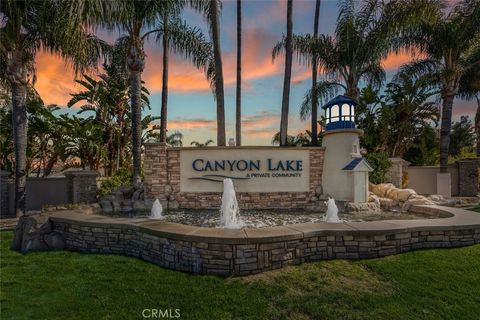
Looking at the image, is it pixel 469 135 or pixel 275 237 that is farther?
pixel 469 135

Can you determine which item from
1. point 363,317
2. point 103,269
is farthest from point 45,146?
point 363,317

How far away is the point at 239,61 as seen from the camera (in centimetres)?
1705

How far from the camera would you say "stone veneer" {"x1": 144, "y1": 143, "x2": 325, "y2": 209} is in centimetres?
1088

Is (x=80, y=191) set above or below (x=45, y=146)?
below

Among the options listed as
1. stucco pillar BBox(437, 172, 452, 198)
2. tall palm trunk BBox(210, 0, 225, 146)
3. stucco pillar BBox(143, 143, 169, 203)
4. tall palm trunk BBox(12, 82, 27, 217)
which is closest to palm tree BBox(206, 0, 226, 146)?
tall palm trunk BBox(210, 0, 225, 146)

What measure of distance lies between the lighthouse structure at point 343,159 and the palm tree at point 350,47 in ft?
13.1

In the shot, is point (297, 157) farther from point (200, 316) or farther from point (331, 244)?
point (200, 316)

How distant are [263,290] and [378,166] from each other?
1146cm

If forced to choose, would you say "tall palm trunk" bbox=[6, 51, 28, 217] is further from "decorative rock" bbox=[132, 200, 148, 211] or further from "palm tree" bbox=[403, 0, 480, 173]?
"palm tree" bbox=[403, 0, 480, 173]

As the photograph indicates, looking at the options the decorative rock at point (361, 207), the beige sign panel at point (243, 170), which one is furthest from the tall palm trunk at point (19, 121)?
the decorative rock at point (361, 207)

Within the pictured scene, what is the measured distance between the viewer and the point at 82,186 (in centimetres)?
1201

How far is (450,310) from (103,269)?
5.77m

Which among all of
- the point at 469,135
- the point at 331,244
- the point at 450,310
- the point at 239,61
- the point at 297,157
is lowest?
the point at 450,310

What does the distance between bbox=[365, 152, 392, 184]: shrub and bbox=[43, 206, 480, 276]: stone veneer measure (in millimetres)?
6972
